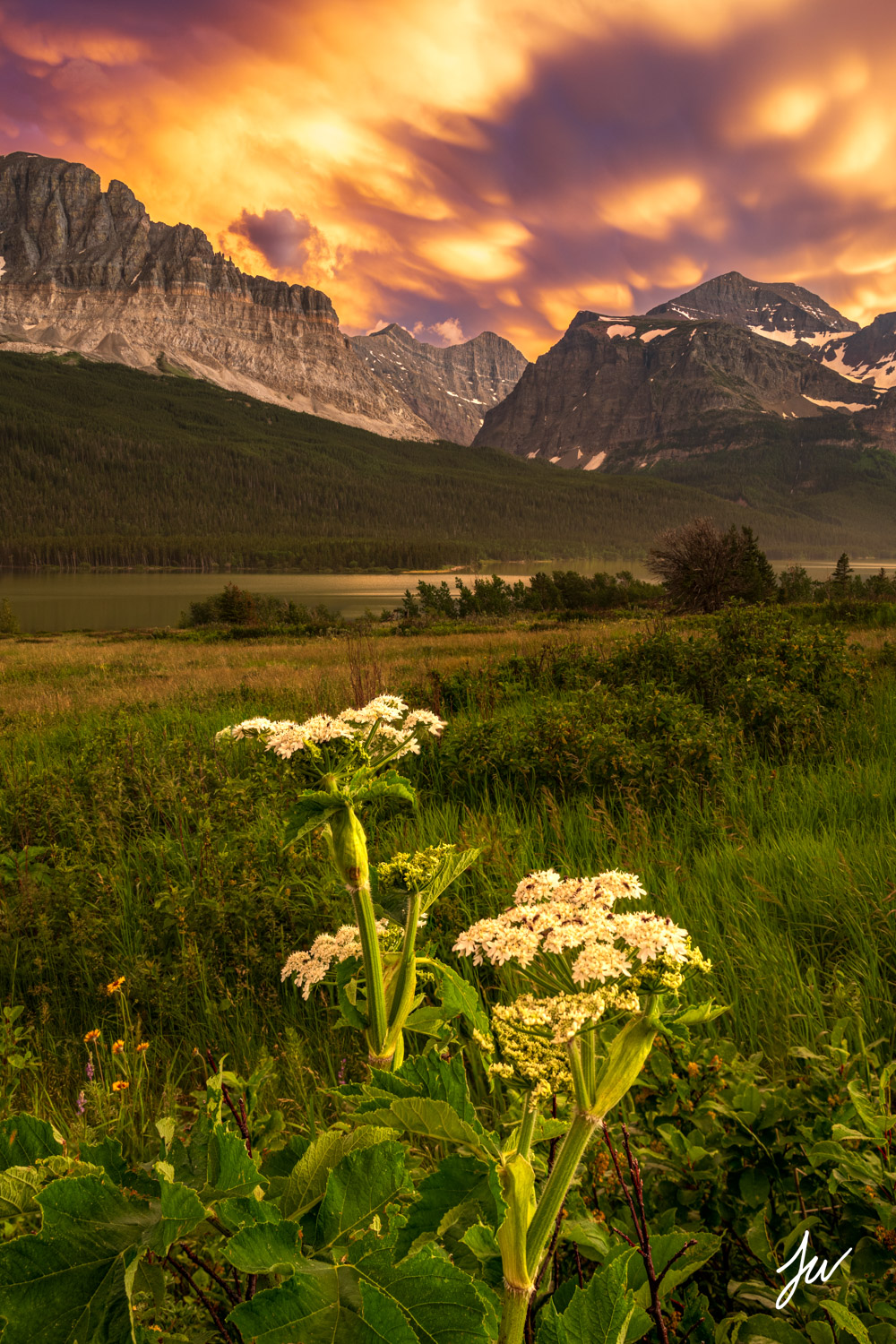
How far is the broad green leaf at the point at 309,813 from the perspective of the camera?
156cm

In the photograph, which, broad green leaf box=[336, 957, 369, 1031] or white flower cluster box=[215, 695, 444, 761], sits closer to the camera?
broad green leaf box=[336, 957, 369, 1031]

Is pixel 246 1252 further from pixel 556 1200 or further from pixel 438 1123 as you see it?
pixel 556 1200

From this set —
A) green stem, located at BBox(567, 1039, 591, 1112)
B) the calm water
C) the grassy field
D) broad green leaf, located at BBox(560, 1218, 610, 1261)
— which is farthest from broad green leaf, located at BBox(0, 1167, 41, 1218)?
the calm water

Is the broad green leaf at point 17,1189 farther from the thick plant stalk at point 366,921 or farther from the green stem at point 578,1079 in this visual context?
the green stem at point 578,1079

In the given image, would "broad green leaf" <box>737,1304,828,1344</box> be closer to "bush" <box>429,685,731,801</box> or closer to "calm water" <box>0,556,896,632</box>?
"bush" <box>429,685,731,801</box>

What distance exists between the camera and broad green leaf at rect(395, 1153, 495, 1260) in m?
0.81

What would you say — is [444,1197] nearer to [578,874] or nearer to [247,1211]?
[247,1211]

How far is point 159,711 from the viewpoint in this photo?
45.3ft

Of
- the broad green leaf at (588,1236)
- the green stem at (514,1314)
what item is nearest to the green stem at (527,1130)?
the green stem at (514,1314)

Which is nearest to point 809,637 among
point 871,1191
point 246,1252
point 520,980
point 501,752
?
point 501,752

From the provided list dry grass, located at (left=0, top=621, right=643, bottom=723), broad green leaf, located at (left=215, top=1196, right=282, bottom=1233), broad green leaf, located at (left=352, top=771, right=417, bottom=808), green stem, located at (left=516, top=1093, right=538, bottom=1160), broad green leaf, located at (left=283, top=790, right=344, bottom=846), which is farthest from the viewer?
dry grass, located at (left=0, top=621, right=643, bottom=723)

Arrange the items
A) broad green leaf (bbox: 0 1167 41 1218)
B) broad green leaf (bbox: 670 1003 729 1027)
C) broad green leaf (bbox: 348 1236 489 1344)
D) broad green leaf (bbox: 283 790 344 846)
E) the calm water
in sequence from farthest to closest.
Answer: the calm water → broad green leaf (bbox: 283 790 344 846) → broad green leaf (bbox: 670 1003 729 1027) → broad green leaf (bbox: 0 1167 41 1218) → broad green leaf (bbox: 348 1236 489 1344)

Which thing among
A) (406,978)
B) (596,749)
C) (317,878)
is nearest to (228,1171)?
(406,978)

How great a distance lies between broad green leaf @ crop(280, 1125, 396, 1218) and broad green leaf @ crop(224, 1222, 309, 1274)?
187 millimetres
